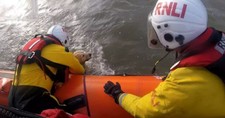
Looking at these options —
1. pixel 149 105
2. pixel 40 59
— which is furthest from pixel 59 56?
pixel 149 105

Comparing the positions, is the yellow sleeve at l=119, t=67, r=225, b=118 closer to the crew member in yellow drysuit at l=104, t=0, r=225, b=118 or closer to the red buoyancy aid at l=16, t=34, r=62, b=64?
the crew member in yellow drysuit at l=104, t=0, r=225, b=118

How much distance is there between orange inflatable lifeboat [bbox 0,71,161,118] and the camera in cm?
377

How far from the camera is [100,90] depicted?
389 cm

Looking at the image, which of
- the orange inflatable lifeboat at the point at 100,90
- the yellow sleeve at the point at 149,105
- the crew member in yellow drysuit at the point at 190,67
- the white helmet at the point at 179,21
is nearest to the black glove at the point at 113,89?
the orange inflatable lifeboat at the point at 100,90

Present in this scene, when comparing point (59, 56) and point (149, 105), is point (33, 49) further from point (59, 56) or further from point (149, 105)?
point (149, 105)

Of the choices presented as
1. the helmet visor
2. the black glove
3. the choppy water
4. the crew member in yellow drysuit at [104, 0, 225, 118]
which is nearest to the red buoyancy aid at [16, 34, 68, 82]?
the black glove

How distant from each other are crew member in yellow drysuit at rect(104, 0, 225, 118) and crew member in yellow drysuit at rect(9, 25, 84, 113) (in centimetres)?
140

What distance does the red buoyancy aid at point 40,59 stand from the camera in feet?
13.0

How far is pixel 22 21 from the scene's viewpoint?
26.7ft

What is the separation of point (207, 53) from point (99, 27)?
462cm

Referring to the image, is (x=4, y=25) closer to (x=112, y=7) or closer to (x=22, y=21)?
(x=22, y=21)

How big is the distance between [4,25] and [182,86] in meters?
6.16

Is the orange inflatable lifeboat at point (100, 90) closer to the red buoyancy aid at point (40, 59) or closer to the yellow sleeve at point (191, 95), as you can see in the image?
the red buoyancy aid at point (40, 59)

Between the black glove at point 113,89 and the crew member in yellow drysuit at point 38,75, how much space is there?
0.62 metres
